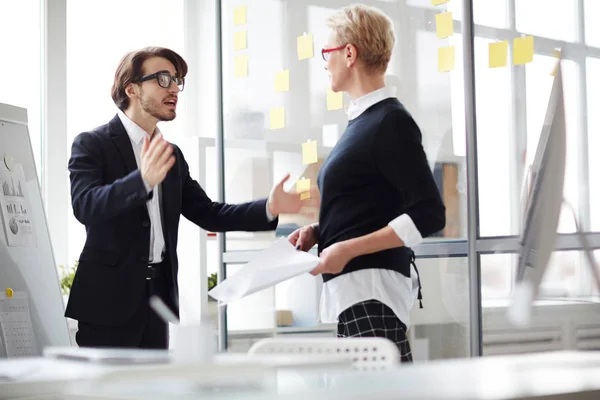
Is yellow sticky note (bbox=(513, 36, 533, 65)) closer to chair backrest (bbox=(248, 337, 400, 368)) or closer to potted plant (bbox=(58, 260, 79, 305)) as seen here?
chair backrest (bbox=(248, 337, 400, 368))

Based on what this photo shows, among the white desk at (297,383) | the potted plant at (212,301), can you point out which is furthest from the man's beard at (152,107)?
the white desk at (297,383)

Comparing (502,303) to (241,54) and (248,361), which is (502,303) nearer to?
(241,54)

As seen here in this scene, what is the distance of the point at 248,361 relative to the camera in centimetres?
81

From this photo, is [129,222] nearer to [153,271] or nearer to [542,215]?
[153,271]

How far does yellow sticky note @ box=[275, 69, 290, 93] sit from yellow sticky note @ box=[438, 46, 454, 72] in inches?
32.8

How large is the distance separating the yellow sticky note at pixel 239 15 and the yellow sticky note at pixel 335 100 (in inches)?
28.5

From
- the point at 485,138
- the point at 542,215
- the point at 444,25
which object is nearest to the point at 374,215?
the point at 485,138

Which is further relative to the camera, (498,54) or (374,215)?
(498,54)

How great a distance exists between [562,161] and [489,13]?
203 centimetres

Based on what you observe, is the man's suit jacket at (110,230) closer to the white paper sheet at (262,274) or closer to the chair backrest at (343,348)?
the white paper sheet at (262,274)

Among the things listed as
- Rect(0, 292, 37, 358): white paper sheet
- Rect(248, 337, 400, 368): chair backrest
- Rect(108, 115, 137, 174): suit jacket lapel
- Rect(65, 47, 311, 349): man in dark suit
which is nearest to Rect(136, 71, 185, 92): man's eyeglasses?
Rect(65, 47, 311, 349): man in dark suit

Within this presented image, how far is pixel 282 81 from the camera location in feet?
11.6

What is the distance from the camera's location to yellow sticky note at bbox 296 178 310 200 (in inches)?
131

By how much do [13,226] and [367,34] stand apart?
1502mm
